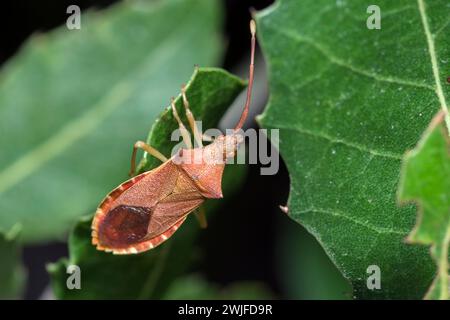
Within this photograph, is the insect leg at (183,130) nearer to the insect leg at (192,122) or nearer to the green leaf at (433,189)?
the insect leg at (192,122)

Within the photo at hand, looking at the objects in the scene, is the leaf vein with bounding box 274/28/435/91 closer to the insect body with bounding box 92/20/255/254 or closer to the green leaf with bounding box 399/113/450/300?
the insect body with bounding box 92/20/255/254

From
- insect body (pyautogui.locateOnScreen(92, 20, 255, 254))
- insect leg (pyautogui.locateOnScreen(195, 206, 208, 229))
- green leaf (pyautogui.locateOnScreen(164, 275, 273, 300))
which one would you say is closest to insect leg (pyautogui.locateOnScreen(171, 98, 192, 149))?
insect body (pyautogui.locateOnScreen(92, 20, 255, 254))

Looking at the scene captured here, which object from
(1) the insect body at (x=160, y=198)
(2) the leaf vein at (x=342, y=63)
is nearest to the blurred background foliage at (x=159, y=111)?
(1) the insect body at (x=160, y=198)

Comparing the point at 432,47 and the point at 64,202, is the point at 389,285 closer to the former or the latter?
the point at 432,47

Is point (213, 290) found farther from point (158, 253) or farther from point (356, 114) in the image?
point (356, 114)

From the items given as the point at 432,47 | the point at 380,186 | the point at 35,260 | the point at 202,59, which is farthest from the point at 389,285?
the point at 35,260

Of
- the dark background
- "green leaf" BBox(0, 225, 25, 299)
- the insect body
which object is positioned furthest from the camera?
the dark background
